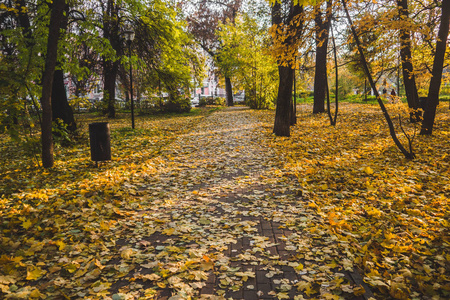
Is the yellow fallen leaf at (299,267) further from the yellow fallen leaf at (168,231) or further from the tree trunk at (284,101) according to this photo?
the tree trunk at (284,101)

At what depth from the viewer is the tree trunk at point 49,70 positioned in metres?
6.36

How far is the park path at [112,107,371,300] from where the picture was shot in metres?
2.76

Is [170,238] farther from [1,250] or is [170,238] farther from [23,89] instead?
[23,89]

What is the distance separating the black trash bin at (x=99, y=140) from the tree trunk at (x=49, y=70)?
0.94 m

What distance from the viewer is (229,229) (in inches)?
157

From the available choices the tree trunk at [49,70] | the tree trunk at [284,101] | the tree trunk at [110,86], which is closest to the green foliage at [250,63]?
the tree trunk at [110,86]

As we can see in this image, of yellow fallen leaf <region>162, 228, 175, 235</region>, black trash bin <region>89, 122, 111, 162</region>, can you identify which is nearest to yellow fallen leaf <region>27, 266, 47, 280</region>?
yellow fallen leaf <region>162, 228, 175, 235</region>

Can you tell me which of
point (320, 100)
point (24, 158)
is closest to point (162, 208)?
point (24, 158)

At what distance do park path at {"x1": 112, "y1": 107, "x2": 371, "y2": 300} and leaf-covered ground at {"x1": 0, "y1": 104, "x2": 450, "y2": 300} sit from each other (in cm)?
2

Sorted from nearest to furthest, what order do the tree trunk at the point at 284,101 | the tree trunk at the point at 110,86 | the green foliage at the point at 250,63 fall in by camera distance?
the tree trunk at the point at 284,101
the tree trunk at the point at 110,86
the green foliage at the point at 250,63

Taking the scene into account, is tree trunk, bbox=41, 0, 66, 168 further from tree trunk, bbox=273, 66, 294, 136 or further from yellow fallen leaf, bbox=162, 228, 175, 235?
tree trunk, bbox=273, 66, 294, 136

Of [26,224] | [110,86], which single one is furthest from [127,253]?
[110,86]

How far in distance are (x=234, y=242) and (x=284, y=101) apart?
8.09m

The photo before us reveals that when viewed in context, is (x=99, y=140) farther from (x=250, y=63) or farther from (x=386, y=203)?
(x=250, y=63)
